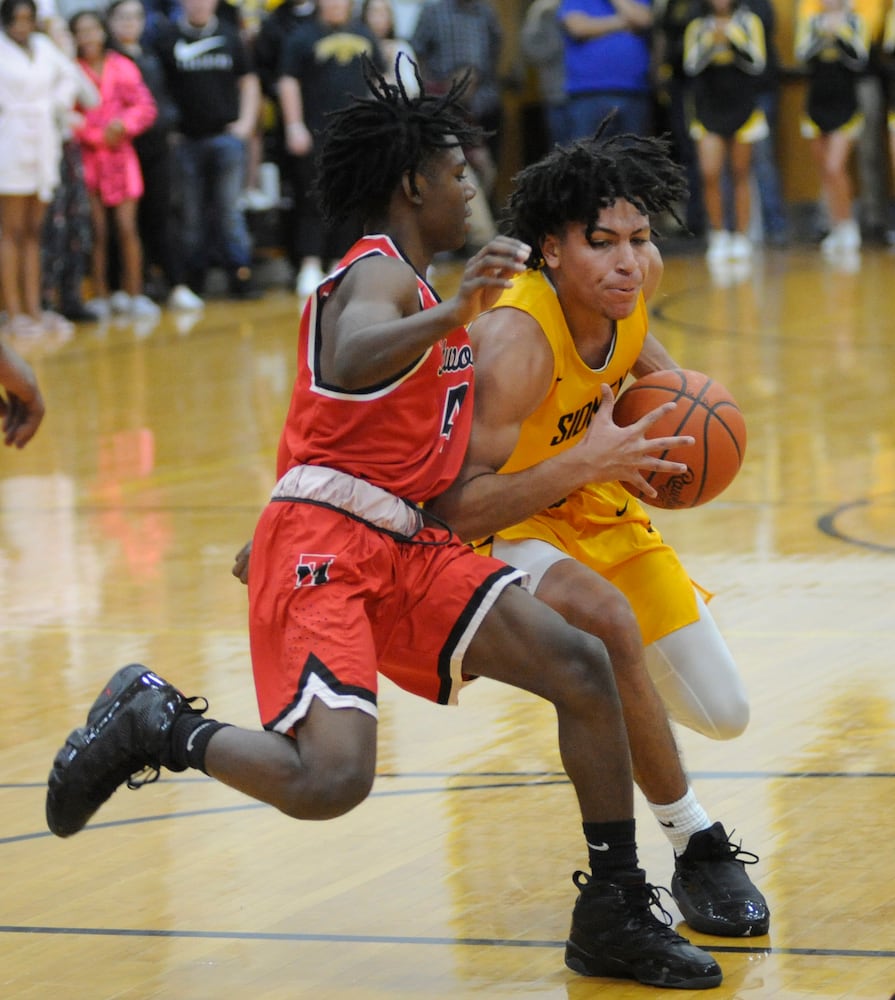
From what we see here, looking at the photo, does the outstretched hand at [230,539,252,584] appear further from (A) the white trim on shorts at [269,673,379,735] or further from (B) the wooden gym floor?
(B) the wooden gym floor

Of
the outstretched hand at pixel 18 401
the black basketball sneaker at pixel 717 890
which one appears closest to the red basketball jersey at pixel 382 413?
the black basketball sneaker at pixel 717 890

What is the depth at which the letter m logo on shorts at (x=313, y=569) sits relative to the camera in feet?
12.0

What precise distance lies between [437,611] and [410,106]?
3.31ft

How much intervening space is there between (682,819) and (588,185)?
1292 millimetres

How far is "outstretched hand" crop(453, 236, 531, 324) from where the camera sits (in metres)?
3.44

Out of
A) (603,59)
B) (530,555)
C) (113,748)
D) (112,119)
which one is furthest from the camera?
(603,59)

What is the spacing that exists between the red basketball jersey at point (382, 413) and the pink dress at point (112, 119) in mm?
10440

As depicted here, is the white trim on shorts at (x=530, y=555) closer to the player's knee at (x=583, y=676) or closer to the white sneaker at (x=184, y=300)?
the player's knee at (x=583, y=676)

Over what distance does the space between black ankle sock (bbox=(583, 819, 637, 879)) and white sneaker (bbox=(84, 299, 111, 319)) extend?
1138 centimetres

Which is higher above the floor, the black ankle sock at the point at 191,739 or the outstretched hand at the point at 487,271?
the outstretched hand at the point at 487,271

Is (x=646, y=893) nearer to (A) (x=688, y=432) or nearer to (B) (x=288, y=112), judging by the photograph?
(A) (x=688, y=432)

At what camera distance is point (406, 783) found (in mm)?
4816

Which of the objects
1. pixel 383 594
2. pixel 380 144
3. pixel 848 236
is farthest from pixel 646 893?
pixel 848 236

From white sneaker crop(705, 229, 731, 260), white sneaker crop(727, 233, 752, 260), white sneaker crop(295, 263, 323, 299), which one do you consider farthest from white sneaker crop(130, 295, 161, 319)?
white sneaker crop(727, 233, 752, 260)
